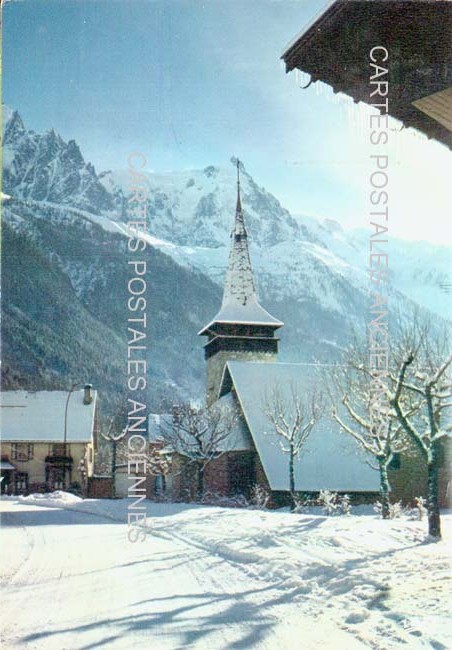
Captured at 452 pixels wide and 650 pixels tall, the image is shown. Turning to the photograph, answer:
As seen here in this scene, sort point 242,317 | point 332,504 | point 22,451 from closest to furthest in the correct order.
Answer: point 332,504, point 242,317, point 22,451

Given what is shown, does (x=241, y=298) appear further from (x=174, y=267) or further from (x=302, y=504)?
(x=302, y=504)

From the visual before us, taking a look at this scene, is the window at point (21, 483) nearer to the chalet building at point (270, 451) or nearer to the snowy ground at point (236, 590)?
the chalet building at point (270, 451)

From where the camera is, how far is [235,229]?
33.8 m

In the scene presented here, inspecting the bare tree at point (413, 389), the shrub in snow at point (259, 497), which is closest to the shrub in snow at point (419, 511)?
the bare tree at point (413, 389)

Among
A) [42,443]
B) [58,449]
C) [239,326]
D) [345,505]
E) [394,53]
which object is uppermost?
[239,326]

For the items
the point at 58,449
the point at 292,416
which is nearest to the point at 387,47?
the point at 292,416

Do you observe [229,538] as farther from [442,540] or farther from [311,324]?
[311,324]

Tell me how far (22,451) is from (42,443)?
1233mm

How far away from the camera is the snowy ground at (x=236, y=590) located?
5.73 m

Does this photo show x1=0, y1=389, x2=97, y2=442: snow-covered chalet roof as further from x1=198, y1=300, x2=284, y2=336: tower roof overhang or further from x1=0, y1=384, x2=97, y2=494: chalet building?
x1=198, y1=300, x2=284, y2=336: tower roof overhang

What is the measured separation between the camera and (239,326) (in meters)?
38.2

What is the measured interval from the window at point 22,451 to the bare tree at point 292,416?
20.5 meters

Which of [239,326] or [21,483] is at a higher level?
[239,326]

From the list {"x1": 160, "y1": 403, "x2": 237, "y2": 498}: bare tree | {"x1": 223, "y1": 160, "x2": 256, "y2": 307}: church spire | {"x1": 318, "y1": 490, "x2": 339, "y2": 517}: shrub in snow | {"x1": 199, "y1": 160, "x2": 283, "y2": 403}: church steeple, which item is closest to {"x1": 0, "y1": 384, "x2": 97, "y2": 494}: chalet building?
{"x1": 199, "y1": 160, "x2": 283, "y2": 403}: church steeple
